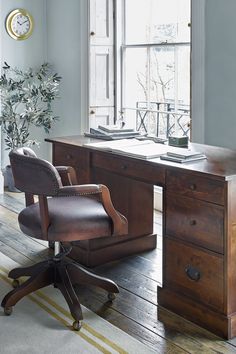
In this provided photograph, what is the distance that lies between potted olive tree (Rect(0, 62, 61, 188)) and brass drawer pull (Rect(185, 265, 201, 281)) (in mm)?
3199

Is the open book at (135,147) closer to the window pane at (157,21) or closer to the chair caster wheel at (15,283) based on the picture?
the chair caster wheel at (15,283)

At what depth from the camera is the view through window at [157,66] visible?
460cm

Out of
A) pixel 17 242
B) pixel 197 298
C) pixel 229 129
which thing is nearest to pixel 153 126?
pixel 229 129

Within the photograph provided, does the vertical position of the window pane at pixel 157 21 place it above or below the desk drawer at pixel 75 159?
above

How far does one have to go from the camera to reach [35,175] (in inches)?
103

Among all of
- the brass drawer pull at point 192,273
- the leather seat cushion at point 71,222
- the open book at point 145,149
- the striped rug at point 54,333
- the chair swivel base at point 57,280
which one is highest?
the open book at point 145,149

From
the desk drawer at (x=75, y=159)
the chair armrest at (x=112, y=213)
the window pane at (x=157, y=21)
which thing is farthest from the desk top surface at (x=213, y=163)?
the window pane at (x=157, y=21)

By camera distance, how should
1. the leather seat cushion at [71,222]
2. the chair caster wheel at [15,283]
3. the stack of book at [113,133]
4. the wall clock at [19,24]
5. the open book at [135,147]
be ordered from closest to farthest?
the leather seat cushion at [71,222], the open book at [135,147], the chair caster wheel at [15,283], the stack of book at [113,133], the wall clock at [19,24]

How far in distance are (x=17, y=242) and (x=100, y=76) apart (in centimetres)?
194

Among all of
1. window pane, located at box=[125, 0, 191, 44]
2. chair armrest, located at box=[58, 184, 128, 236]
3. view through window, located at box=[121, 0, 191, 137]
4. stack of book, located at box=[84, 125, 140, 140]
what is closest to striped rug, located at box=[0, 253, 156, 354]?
chair armrest, located at box=[58, 184, 128, 236]

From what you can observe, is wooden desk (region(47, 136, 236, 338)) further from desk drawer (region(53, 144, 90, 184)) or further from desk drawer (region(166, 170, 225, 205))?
desk drawer (region(53, 144, 90, 184))

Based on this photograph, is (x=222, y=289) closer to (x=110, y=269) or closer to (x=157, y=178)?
(x=157, y=178)

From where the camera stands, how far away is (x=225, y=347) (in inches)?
97.6

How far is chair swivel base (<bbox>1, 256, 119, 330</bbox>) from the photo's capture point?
2.82 meters
